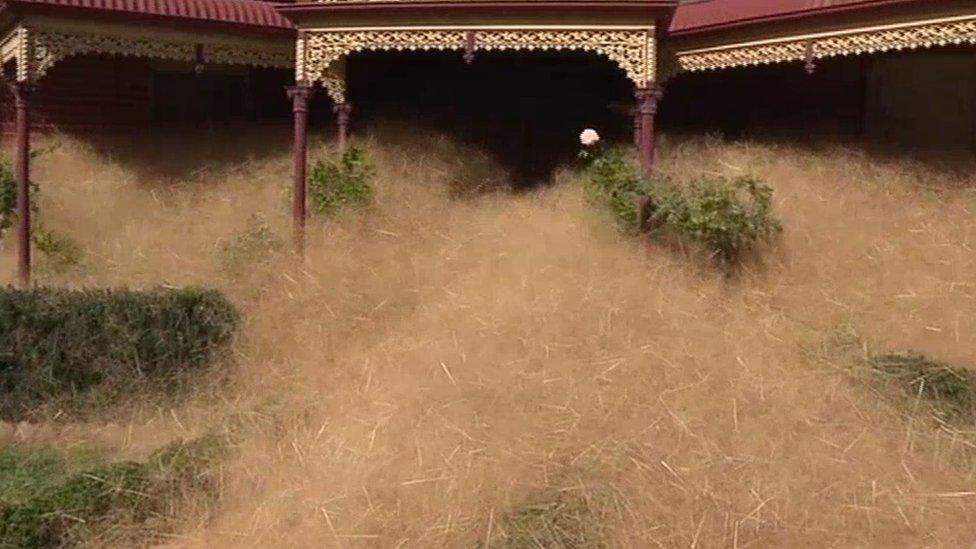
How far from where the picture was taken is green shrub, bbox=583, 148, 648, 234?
9.34 meters

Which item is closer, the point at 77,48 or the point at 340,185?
the point at 77,48

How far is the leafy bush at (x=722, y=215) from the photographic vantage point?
8.63 meters

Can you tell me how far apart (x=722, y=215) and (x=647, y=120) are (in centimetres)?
153

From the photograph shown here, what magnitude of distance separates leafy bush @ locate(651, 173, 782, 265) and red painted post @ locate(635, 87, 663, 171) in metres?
0.61

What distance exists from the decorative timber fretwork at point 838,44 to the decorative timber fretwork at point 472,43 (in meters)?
0.77

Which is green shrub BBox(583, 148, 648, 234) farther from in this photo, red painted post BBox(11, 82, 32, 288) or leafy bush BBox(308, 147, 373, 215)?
red painted post BBox(11, 82, 32, 288)

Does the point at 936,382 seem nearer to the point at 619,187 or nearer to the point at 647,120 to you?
the point at 619,187

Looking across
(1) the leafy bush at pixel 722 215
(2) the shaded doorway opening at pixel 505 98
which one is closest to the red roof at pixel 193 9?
(2) the shaded doorway opening at pixel 505 98

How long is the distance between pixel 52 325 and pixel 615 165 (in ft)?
17.5

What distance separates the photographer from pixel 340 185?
1038 cm

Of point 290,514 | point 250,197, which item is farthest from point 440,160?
point 290,514

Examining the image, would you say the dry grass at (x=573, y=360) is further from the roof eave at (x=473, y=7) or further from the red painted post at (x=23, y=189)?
the roof eave at (x=473, y=7)

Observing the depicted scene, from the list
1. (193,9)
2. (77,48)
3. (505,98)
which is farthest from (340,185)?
(505,98)

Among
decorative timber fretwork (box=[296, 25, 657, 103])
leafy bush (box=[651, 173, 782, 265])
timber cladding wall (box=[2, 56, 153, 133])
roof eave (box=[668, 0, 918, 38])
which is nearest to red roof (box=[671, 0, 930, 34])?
roof eave (box=[668, 0, 918, 38])
